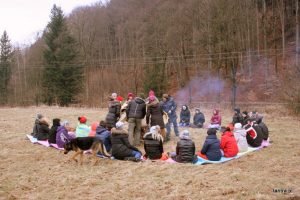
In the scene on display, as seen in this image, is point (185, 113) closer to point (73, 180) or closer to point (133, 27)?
point (73, 180)

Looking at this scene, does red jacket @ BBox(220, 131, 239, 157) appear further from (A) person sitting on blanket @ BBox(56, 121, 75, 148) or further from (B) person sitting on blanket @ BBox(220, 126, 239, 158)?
(A) person sitting on blanket @ BBox(56, 121, 75, 148)

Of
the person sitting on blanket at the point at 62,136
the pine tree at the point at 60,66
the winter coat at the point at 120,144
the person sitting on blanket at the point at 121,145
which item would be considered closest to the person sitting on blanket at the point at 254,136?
the person sitting on blanket at the point at 121,145

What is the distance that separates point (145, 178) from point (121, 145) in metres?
2.01

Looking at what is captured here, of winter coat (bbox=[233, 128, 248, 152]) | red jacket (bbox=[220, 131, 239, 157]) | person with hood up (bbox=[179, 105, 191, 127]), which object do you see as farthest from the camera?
person with hood up (bbox=[179, 105, 191, 127])

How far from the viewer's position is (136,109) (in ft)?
39.9

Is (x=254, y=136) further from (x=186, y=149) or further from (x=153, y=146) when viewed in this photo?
(x=153, y=146)

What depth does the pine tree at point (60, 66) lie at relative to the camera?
40.3m

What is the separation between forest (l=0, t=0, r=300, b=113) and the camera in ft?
118

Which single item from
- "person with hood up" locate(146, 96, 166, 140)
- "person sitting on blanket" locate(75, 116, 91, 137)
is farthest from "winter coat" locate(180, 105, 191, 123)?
"person sitting on blanket" locate(75, 116, 91, 137)

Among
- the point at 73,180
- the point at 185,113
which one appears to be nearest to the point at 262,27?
the point at 185,113

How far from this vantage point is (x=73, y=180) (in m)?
8.48

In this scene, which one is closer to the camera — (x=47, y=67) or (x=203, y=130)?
(x=203, y=130)

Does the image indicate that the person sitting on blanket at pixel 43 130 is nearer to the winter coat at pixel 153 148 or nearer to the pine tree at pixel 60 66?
the winter coat at pixel 153 148

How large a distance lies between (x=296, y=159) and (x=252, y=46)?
34.6 metres
